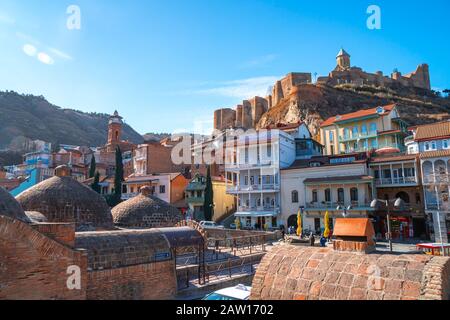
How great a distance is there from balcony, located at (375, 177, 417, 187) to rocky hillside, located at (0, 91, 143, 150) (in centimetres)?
10004

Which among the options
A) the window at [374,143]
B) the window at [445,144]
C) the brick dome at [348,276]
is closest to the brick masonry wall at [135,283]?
the brick dome at [348,276]

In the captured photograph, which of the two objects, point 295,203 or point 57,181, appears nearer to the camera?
point 57,181

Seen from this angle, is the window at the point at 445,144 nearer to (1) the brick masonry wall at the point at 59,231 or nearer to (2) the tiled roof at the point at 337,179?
(2) the tiled roof at the point at 337,179

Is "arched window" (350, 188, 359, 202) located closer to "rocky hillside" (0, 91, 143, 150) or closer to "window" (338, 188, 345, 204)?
"window" (338, 188, 345, 204)

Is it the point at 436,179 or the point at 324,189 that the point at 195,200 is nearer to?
the point at 324,189

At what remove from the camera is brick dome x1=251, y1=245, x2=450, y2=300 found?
3771 millimetres

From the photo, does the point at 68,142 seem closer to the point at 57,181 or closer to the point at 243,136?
the point at 243,136

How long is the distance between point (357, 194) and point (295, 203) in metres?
6.64

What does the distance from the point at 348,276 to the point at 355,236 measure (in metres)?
1.98

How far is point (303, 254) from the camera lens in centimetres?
504

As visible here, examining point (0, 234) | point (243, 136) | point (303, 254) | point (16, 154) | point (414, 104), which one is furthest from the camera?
point (16, 154)
